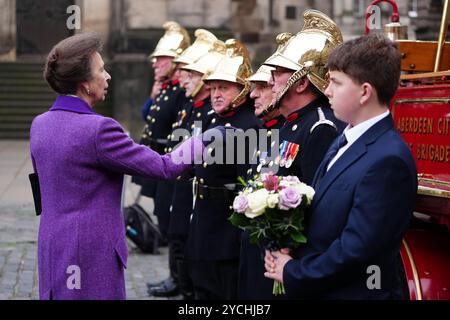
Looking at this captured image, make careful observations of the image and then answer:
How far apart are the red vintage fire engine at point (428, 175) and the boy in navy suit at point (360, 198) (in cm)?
91

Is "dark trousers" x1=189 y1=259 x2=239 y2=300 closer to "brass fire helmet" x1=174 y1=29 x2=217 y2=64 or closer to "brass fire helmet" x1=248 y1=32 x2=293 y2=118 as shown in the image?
"brass fire helmet" x1=248 y1=32 x2=293 y2=118

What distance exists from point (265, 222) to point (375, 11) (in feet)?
8.92

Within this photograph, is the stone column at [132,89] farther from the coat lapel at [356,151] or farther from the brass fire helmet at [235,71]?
the coat lapel at [356,151]

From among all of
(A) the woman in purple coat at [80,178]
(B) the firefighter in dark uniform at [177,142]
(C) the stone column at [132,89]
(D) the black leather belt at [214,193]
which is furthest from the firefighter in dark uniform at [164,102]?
(C) the stone column at [132,89]

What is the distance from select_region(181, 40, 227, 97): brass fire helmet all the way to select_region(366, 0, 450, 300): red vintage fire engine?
8.90ft

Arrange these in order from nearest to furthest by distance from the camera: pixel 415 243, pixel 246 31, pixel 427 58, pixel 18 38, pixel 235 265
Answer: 1. pixel 415 243
2. pixel 427 58
3. pixel 235 265
4. pixel 246 31
5. pixel 18 38

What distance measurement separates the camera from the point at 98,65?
15.1 ft

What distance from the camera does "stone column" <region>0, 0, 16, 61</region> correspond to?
29484 mm

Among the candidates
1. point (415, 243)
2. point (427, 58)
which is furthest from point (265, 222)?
point (427, 58)

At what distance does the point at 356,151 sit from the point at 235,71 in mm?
3277

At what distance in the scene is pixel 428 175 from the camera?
5.16 metres

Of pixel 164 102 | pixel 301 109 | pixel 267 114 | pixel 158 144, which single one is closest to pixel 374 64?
pixel 301 109
